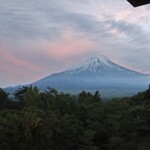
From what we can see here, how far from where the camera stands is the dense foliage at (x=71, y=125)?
23766 mm

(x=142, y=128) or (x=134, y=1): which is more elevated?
(x=134, y=1)

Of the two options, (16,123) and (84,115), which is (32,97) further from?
(16,123)

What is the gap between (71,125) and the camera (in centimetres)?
2636

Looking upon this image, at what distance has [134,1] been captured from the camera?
289 cm

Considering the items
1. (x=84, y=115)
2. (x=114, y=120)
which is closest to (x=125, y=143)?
(x=114, y=120)

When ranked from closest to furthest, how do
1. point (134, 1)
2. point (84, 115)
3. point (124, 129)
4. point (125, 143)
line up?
point (134, 1)
point (125, 143)
point (124, 129)
point (84, 115)

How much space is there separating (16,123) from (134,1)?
21.6 metres

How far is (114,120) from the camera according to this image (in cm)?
2652

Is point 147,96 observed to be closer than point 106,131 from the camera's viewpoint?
No

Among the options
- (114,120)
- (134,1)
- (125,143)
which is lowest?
(125,143)

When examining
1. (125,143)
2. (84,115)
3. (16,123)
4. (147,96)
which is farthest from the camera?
(147,96)

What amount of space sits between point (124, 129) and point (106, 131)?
4.88 ft

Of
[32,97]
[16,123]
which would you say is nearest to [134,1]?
[16,123]

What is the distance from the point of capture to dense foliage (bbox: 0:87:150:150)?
23.8 metres
